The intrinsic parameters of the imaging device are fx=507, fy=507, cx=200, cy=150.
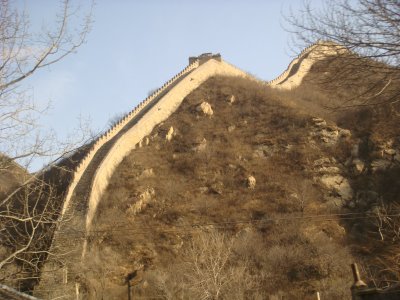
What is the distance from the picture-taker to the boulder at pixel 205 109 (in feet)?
93.8

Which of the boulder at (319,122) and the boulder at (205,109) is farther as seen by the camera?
the boulder at (205,109)

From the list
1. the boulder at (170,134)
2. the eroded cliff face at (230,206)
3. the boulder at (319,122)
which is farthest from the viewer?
the boulder at (170,134)

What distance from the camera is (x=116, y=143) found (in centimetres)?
2395

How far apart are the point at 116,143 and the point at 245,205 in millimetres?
7187

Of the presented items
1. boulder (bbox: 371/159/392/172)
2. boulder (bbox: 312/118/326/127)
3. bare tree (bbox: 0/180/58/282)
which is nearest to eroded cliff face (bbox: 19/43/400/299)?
boulder (bbox: 371/159/392/172)

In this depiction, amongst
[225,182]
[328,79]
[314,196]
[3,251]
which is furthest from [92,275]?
[328,79]

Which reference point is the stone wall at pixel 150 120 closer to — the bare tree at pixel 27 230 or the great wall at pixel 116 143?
the great wall at pixel 116 143

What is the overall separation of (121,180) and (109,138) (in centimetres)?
354

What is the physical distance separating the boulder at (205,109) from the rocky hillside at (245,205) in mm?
82

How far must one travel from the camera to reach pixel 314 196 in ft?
68.3

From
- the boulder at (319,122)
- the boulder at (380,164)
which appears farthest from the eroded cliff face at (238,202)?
the boulder at (319,122)

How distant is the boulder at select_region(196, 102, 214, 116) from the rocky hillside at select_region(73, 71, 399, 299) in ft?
0.27

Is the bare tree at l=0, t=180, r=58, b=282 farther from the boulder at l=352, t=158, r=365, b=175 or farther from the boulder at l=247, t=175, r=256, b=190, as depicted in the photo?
the boulder at l=352, t=158, r=365, b=175

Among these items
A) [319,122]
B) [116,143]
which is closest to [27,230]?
[116,143]
